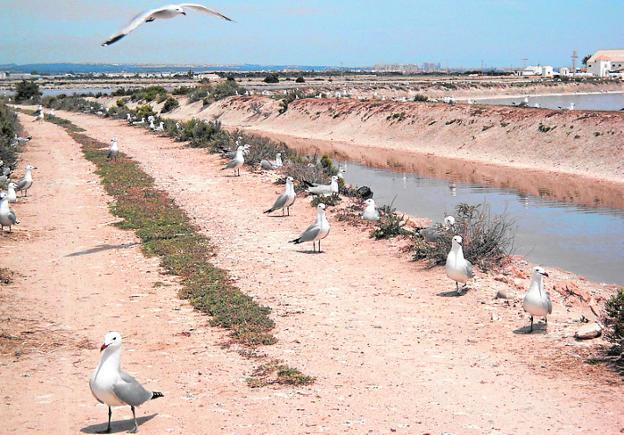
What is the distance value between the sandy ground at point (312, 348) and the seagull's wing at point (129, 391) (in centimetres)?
25

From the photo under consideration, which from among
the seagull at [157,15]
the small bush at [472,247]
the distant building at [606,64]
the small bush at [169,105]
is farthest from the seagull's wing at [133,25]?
the distant building at [606,64]

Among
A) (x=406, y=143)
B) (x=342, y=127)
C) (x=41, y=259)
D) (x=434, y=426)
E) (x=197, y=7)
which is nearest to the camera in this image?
(x=434, y=426)

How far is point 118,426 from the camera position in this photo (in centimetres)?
703

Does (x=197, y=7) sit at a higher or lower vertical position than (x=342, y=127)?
higher

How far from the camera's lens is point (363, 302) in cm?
1134

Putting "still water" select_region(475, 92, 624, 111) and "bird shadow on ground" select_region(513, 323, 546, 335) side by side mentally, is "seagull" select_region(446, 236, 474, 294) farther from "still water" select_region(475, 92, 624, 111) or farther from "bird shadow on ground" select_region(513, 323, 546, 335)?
"still water" select_region(475, 92, 624, 111)

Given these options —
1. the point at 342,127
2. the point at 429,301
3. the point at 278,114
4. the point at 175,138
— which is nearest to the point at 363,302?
the point at 429,301

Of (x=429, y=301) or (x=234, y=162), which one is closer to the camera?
(x=429, y=301)

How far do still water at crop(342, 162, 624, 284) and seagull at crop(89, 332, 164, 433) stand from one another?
990cm

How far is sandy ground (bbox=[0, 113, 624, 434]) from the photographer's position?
23.8 ft

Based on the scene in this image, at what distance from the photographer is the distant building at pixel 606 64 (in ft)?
515

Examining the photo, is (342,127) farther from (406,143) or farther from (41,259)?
(41,259)

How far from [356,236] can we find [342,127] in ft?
117

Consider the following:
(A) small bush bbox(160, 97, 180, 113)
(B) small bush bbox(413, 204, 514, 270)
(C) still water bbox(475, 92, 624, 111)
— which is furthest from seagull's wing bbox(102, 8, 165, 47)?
(A) small bush bbox(160, 97, 180, 113)
